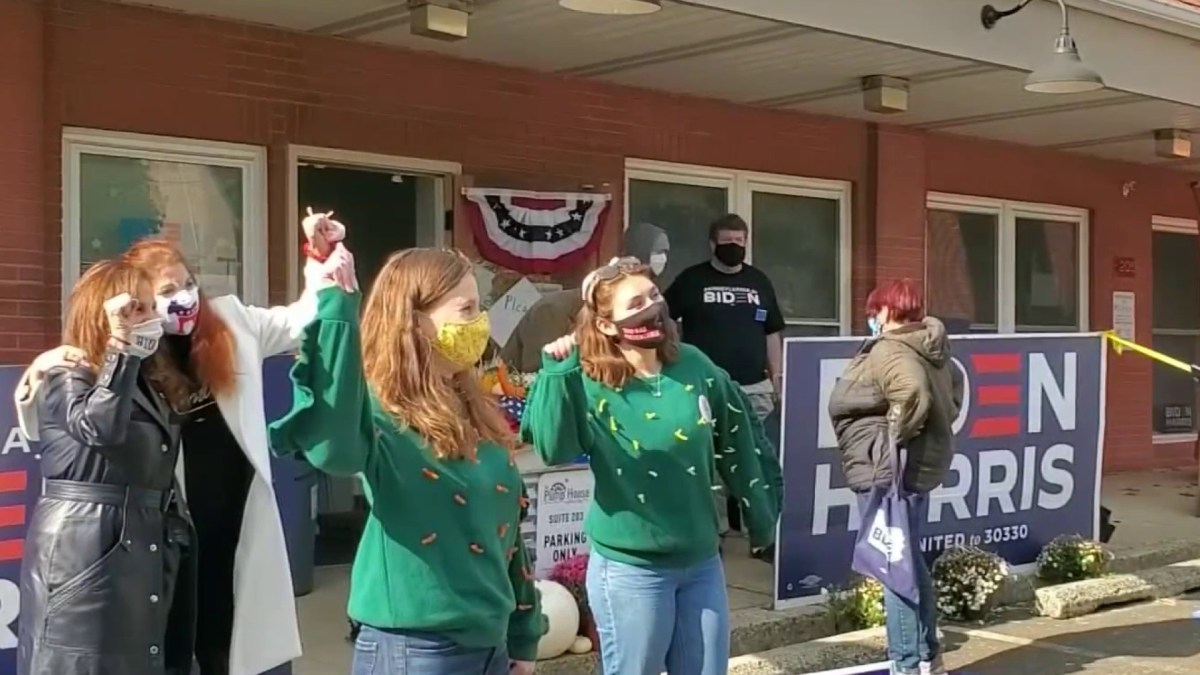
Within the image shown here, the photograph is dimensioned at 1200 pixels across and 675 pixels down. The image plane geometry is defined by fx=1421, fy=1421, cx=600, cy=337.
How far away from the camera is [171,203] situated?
748 cm

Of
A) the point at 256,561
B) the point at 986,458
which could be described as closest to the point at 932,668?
the point at 986,458

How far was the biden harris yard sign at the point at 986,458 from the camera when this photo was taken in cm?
730

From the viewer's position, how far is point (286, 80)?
7742 millimetres

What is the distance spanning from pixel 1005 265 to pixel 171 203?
7.57 metres

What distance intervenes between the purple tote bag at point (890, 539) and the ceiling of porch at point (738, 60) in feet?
8.59

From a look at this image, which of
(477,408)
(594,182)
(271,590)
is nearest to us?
(477,408)

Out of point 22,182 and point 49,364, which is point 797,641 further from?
point 49,364

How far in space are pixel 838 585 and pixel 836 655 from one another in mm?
738

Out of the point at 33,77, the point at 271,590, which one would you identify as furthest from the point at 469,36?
the point at 271,590

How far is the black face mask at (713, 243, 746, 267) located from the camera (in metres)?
8.57

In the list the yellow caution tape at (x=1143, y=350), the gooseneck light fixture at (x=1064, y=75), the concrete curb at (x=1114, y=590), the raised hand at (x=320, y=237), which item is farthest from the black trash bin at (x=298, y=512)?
the yellow caution tape at (x=1143, y=350)

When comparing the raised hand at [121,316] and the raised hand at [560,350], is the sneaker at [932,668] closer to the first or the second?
the raised hand at [560,350]

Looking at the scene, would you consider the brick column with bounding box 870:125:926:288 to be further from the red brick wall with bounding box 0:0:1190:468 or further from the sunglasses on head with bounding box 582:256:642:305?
the sunglasses on head with bounding box 582:256:642:305

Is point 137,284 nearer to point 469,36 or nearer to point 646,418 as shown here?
point 646,418
